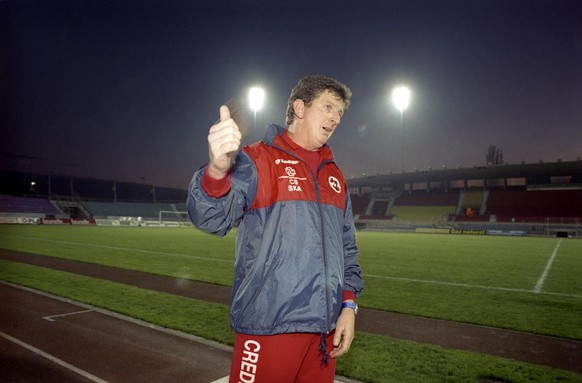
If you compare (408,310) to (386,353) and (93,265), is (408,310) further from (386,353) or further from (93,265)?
(93,265)

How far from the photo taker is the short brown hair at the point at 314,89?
7.58 feet

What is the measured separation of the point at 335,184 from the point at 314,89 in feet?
2.00

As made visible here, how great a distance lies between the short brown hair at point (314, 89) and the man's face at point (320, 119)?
0.03m

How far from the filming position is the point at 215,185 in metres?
1.62

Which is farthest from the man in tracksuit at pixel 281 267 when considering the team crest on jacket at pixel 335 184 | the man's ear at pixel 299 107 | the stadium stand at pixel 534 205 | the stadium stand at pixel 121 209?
the stadium stand at pixel 121 209

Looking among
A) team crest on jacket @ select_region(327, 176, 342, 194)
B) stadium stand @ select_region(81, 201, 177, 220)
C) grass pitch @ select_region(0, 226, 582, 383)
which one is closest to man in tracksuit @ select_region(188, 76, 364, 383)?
team crest on jacket @ select_region(327, 176, 342, 194)

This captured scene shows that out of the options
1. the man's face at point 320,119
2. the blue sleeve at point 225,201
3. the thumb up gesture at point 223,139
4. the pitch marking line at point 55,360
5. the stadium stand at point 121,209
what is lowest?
the pitch marking line at point 55,360

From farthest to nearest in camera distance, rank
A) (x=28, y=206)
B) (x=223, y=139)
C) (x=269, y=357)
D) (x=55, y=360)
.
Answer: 1. (x=28, y=206)
2. (x=55, y=360)
3. (x=269, y=357)
4. (x=223, y=139)

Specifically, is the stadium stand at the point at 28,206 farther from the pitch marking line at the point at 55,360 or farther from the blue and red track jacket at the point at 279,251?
the blue and red track jacket at the point at 279,251

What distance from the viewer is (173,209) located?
79438 millimetres

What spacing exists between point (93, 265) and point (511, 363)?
1376cm

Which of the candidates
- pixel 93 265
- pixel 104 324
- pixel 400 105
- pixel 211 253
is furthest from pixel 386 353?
pixel 400 105

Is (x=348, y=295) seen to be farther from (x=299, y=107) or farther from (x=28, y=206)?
(x=28, y=206)

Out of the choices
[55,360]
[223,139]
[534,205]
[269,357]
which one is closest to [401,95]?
[534,205]
